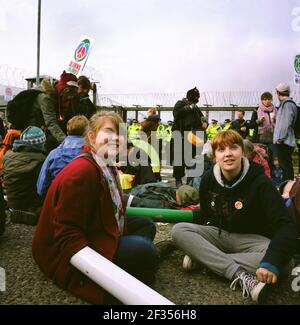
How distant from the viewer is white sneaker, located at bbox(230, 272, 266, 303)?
2105 millimetres

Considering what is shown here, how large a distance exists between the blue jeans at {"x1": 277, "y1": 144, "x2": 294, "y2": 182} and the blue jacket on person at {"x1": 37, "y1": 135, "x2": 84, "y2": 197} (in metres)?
3.00

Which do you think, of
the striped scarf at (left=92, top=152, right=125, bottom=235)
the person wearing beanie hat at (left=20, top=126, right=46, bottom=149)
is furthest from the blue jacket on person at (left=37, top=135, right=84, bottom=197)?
the striped scarf at (left=92, top=152, right=125, bottom=235)

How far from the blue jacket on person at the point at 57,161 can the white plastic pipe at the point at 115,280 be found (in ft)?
5.66

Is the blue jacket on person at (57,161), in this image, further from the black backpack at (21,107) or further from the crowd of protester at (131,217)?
the black backpack at (21,107)

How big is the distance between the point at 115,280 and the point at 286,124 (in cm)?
404

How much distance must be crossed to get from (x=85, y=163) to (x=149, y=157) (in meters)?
3.01

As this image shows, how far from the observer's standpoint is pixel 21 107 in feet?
14.4

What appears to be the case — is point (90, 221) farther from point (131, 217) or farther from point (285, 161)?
point (285, 161)

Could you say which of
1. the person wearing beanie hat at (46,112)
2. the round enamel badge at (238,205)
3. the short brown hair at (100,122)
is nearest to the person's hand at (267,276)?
the round enamel badge at (238,205)

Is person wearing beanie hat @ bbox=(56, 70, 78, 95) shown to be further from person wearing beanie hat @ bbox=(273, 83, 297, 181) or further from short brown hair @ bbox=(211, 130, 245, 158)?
person wearing beanie hat @ bbox=(273, 83, 297, 181)

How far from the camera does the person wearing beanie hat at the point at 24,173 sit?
3.82 metres

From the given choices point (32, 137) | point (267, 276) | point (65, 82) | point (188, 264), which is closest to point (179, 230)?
point (188, 264)
